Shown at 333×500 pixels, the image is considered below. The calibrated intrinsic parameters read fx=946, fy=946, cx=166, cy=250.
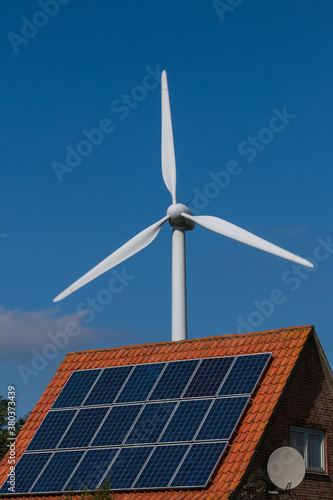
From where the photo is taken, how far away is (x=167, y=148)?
46969 mm

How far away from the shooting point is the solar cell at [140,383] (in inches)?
1300

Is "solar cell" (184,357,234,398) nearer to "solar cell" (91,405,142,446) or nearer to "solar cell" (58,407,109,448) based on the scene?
"solar cell" (91,405,142,446)

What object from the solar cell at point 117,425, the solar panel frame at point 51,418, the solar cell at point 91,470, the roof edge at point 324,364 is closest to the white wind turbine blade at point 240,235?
the roof edge at point 324,364

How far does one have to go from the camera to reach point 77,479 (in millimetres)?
31172

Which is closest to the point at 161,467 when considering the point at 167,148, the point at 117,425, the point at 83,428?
the point at 117,425

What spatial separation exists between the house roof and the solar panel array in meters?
0.32

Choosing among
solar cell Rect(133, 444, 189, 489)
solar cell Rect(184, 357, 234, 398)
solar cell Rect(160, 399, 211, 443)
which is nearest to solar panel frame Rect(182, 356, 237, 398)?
solar cell Rect(184, 357, 234, 398)

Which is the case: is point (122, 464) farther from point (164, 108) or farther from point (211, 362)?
point (164, 108)

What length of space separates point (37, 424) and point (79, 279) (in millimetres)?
9364

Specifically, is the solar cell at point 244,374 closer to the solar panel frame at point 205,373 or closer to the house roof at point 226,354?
the solar panel frame at point 205,373

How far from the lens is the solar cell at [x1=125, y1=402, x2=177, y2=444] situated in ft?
102

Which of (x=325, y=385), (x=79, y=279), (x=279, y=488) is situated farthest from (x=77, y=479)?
(x=79, y=279)

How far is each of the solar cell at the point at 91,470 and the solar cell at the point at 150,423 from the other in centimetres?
85

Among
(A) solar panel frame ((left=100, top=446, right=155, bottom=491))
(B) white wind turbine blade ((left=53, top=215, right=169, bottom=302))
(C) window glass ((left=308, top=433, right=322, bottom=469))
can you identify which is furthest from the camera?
(B) white wind turbine blade ((left=53, top=215, right=169, bottom=302))
